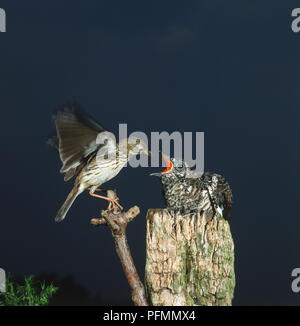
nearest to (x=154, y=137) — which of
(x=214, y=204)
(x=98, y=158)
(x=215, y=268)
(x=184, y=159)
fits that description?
(x=184, y=159)

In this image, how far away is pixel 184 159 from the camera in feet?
10.7

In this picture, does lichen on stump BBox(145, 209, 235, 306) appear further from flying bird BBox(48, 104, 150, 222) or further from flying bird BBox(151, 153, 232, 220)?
flying bird BBox(48, 104, 150, 222)

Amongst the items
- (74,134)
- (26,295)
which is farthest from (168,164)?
(26,295)

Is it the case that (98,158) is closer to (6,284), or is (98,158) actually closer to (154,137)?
(154,137)

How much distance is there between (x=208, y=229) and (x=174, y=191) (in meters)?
0.43

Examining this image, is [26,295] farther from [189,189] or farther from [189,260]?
[189,189]

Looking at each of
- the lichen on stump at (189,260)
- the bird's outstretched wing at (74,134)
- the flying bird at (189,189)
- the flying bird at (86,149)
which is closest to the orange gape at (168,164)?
the flying bird at (189,189)

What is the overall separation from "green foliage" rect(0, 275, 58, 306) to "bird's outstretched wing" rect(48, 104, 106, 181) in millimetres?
1428

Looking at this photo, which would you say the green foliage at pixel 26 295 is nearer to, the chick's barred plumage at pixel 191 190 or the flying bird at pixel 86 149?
the flying bird at pixel 86 149

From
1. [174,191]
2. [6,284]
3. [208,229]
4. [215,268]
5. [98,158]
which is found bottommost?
[6,284]

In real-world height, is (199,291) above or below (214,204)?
below

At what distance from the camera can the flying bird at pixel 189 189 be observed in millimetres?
3143
